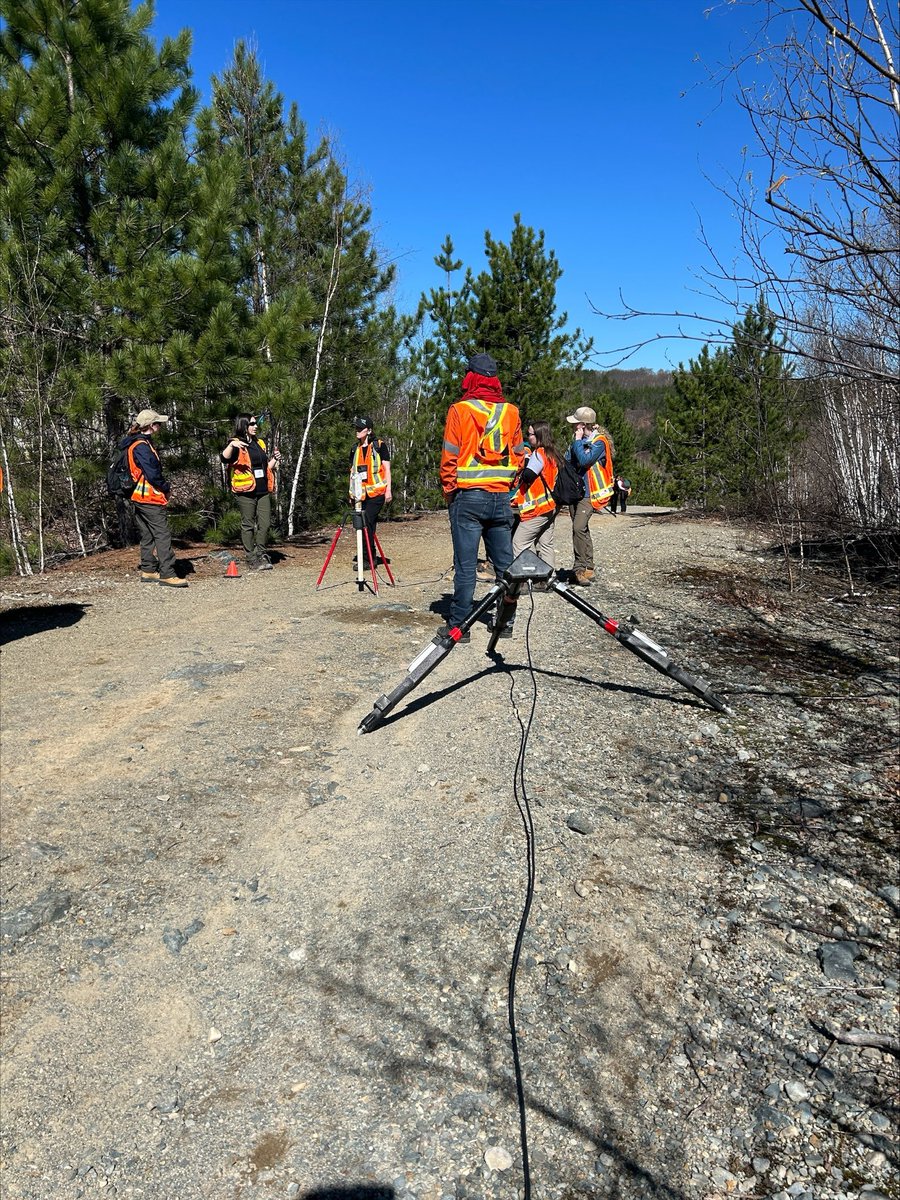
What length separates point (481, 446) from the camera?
5766 millimetres

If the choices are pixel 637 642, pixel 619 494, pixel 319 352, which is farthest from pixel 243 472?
pixel 619 494

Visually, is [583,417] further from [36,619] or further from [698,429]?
[698,429]

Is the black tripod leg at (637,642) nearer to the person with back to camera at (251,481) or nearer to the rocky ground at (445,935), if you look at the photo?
the rocky ground at (445,935)

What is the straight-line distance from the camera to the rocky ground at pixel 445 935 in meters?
2.39

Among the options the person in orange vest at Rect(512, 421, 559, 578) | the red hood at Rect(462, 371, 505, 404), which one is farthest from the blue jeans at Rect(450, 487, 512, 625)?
the person in orange vest at Rect(512, 421, 559, 578)

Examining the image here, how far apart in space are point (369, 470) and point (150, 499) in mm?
2806

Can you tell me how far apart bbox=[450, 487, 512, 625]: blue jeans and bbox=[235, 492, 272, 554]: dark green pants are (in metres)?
5.85

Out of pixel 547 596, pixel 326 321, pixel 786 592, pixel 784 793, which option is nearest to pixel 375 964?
pixel 784 793

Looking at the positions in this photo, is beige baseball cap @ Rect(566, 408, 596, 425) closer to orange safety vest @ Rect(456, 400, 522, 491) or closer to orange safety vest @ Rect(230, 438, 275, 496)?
orange safety vest @ Rect(456, 400, 522, 491)

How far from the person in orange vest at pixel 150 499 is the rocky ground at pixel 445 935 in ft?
12.4

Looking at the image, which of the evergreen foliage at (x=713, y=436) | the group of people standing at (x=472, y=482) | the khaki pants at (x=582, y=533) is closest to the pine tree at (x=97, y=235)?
the group of people standing at (x=472, y=482)

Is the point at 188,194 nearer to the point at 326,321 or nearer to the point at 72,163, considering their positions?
the point at 72,163

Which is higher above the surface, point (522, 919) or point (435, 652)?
point (435, 652)

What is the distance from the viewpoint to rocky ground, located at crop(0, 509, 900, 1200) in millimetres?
2391
